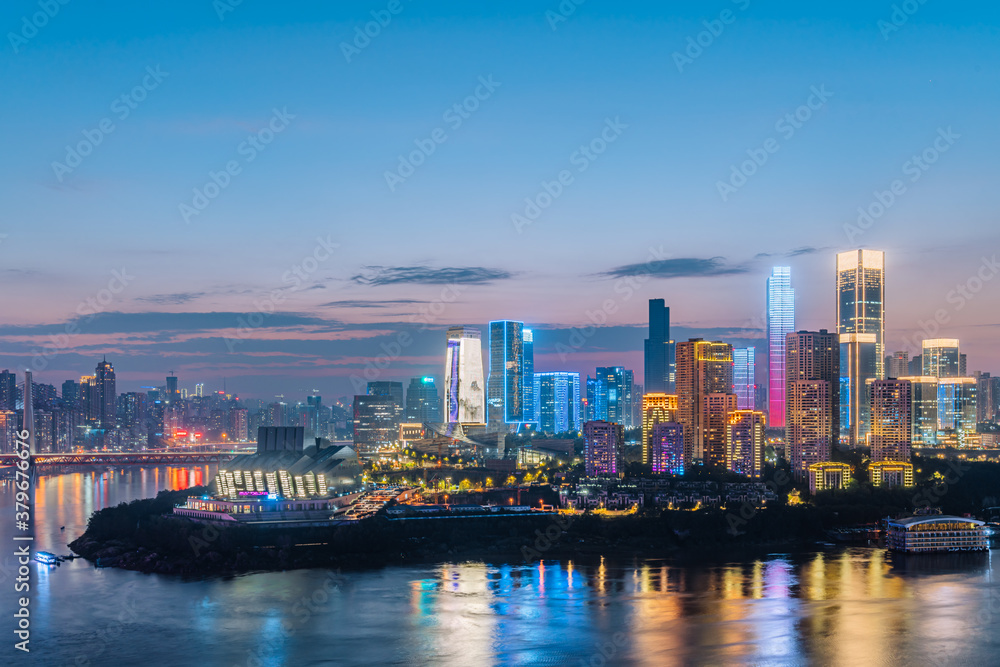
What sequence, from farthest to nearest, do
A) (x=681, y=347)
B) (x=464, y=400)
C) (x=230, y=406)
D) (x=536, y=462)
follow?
(x=230, y=406)
(x=464, y=400)
(x=681, y=347)
(x=536, y=462)

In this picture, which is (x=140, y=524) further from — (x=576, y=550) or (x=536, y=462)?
(x=536, y=462)

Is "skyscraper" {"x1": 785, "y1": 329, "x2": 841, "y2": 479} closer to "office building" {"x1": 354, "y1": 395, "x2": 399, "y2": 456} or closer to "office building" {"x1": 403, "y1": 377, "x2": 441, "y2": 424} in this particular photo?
"office building" {"x1": 354, "y1": 395, "x2": 399, "y2": 456}

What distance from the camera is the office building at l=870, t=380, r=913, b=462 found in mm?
32031

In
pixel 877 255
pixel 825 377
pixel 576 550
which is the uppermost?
pixel 877 255

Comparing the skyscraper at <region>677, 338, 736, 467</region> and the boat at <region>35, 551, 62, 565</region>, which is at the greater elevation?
the skyscraper at <region>677, 338, 736, 467</region>

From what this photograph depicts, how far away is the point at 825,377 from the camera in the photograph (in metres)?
40.4

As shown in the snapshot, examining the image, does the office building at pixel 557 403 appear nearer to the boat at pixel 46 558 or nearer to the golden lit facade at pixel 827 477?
the golden lit facade at pixel 827 477

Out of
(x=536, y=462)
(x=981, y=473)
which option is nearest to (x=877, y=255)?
(x=981, y=473)

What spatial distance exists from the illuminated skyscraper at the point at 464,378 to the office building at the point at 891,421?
1564 cm

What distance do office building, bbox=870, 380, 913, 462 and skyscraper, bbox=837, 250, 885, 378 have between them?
15.2 meters

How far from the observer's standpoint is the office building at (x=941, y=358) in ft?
169

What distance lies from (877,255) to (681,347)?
47.1 feet

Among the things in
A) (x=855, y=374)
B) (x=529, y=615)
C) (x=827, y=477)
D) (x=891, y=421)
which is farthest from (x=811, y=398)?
(x=529, y=615)

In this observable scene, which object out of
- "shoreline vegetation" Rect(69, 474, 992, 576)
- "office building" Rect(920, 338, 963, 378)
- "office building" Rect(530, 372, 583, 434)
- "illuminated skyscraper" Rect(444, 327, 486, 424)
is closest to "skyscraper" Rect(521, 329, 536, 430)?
"office building" Rect(530, 372, 583, 434)
